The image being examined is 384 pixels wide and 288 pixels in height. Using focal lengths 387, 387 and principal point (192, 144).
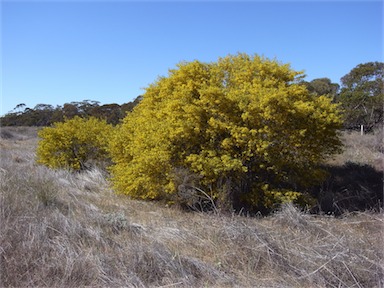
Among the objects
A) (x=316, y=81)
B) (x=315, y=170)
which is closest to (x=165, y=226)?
(x=315, y=170)

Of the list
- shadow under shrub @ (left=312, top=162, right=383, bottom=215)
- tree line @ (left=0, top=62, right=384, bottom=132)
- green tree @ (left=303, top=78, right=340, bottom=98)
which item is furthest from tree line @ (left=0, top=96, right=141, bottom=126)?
shadow under shrub @ (left=312, top=162, right=383, bottom=215)

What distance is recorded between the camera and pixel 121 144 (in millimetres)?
9844

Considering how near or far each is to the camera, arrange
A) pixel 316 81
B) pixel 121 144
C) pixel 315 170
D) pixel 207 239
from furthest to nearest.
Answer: pixel 316 81 < pixel 121 144 < pixel 315 170 < pixel 207 239

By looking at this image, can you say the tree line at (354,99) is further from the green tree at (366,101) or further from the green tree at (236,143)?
the green tree at (236,143)

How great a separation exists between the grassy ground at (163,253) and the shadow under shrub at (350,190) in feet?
9.07

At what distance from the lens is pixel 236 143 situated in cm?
819

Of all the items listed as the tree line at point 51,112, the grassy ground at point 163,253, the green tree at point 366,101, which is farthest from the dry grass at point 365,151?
the tree line at point 51,112

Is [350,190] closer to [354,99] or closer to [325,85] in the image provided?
[354,99]

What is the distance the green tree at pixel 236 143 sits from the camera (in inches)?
313

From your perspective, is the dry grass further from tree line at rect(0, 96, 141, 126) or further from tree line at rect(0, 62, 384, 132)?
tree line at rect(0, 96, 141, 126)

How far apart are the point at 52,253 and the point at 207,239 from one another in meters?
1.94

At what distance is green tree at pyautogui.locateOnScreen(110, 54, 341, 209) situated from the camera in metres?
7.95

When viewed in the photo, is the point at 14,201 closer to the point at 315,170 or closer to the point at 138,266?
the point at 138,266

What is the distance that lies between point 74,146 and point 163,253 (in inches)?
363
